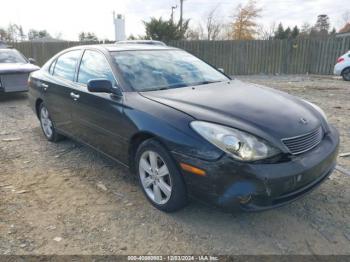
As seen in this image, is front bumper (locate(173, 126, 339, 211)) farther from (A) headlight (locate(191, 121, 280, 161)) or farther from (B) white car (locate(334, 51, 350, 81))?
(B) white car (locate(334, 51, 350, 81))

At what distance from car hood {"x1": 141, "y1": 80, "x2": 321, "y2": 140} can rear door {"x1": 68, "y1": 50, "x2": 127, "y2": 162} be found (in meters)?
0.41

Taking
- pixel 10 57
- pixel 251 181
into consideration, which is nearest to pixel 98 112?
pixel 251 181

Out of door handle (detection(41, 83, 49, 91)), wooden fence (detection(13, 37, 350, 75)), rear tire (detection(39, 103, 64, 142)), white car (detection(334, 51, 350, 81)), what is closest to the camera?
door handle (detection(41, 83, 49, 91))

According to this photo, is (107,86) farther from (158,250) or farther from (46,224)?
(158,250)

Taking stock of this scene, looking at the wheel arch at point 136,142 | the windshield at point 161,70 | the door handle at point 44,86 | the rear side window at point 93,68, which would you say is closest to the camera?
the wheel arch at point 136,142

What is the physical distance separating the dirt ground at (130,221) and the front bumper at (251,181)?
1.17 ft

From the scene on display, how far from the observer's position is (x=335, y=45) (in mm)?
15305

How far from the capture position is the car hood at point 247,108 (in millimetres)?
2652

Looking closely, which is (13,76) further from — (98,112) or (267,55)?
(267,55)

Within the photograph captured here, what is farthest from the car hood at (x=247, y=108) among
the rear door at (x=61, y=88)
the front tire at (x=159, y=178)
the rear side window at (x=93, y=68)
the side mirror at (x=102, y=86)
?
the rear door at (x=61, y=88)

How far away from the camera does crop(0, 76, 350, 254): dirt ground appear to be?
2.61 meters

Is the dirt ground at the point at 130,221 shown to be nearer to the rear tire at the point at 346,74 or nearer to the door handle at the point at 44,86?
the door handle at the point at 44,86

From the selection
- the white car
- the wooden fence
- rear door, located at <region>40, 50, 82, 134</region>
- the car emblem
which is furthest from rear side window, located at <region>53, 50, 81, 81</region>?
the wooden fence

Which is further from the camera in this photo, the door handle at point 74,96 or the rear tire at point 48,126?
the rear tire at point 48,126
